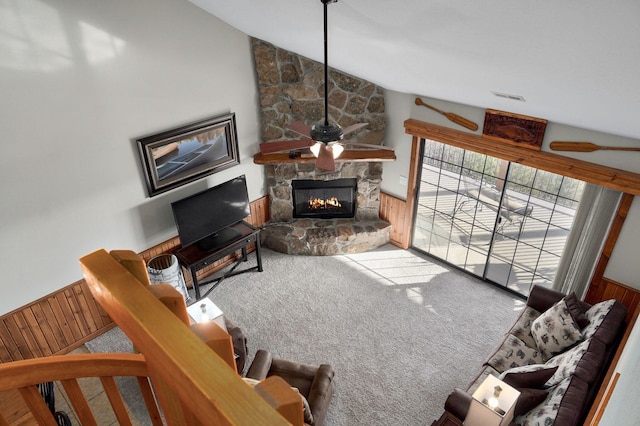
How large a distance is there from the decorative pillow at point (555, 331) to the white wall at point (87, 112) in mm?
4405

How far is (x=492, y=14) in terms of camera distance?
6.35ft

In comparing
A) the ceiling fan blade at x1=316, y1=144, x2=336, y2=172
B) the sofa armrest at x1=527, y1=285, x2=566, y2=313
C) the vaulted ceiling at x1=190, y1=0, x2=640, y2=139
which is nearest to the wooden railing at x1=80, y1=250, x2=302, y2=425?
the vaulted ceiling at x1=190, y1=0, x2=640, y2=139

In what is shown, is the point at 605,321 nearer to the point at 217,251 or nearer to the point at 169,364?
the point at 217,251

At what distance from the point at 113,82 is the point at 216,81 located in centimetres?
126

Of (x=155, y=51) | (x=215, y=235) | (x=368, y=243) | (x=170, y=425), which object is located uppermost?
(x=155, y=51)

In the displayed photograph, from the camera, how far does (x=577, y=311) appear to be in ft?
13.6

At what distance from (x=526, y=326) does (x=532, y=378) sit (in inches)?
41.0

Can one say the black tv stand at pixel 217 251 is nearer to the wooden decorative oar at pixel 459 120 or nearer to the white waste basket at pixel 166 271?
the white waste basket at pixel 166 271

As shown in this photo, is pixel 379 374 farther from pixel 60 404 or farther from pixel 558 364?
pixel 60 404

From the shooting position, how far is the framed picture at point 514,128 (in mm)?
4496

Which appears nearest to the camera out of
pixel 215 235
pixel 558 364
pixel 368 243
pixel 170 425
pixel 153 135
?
pixel 170 425

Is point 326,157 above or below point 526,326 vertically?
above

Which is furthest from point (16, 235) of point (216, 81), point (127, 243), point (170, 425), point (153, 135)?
point (170, 425)

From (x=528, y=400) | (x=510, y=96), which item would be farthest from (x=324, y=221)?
(x=528, y=400)
